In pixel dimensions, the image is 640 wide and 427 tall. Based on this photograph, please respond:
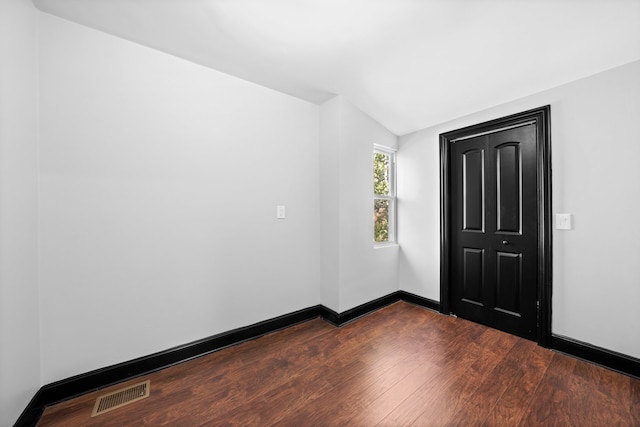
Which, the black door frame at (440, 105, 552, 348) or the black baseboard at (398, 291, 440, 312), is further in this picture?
the black baseboard at (398, 291, 440, 312)

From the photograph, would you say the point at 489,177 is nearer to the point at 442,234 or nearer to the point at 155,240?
the point at 442,234

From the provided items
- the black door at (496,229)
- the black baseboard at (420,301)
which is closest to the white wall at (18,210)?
the black baseboard at (420,301)

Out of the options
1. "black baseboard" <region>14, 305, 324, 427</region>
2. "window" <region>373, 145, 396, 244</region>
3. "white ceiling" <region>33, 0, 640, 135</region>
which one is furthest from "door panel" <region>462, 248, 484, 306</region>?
"black baseboard" <region>14, 305, 324, 427</region>

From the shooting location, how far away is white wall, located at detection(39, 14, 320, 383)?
164 cm

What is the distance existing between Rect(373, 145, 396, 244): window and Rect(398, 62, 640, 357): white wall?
145cm

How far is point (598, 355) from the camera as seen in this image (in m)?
1.97

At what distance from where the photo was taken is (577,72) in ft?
6.61

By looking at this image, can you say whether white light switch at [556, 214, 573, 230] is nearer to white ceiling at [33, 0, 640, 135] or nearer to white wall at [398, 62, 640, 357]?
white wall at [398, 62, 640, 357]

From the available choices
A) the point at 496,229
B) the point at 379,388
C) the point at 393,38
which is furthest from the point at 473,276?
the point at 393,38

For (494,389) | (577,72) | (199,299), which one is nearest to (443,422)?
(494,389)

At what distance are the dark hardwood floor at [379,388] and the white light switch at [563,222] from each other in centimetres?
109

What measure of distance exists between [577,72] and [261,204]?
2913 mm

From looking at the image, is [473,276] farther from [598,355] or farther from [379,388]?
[379,388]

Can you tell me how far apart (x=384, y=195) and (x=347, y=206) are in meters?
0.85
